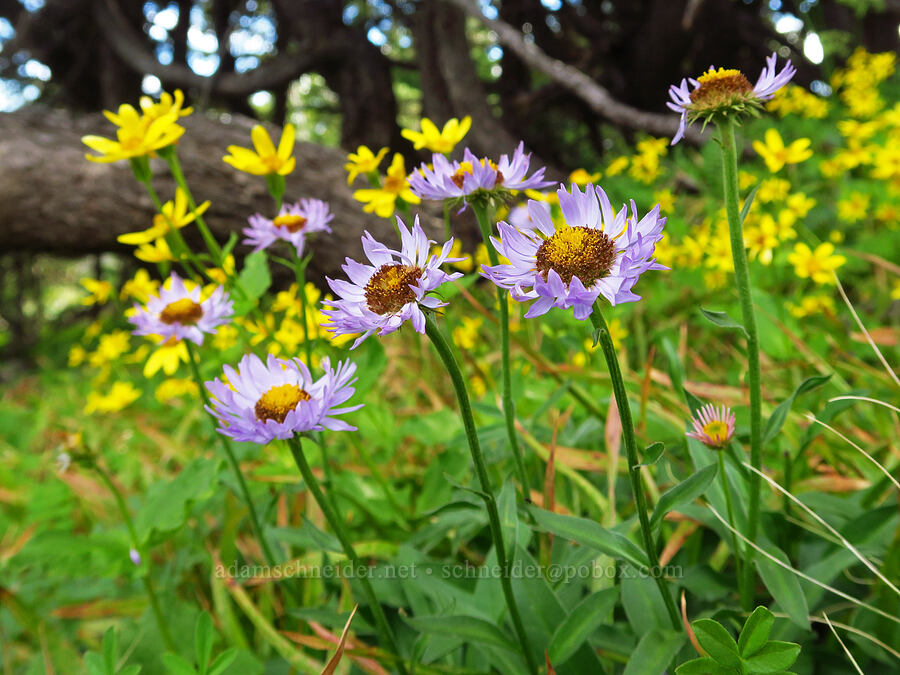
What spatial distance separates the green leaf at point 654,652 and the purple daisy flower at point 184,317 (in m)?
0.75

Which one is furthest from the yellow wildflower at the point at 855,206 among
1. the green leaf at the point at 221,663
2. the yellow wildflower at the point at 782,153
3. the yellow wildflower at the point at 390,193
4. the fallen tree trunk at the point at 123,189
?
the green leaf at the point at 221,663

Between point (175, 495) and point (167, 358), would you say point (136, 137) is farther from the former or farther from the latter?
point (175, 495)

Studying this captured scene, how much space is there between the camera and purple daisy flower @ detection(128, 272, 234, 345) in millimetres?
1010

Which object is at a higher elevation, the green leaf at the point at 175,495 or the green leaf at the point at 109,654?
the green leaf at the point at 175,495

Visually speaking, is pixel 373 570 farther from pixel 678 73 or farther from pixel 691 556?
pixel 678 73

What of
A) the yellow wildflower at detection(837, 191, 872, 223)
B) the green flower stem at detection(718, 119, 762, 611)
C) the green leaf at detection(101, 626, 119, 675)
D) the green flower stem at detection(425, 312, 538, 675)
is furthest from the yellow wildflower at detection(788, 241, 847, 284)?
the green leaf at detection(101, 626, 119, 675)

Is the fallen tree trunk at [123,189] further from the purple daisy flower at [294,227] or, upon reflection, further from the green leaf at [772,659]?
the green leaf at [772,659]

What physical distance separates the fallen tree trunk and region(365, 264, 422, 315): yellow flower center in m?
2.21

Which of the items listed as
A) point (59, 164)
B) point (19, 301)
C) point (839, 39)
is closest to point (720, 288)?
point (839, 39)

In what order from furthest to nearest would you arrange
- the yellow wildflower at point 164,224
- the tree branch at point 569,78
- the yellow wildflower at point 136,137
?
the tree branch at point 569,78 < the yellow wildflower at point 164,224 < the yellow wildflower at point 136,137

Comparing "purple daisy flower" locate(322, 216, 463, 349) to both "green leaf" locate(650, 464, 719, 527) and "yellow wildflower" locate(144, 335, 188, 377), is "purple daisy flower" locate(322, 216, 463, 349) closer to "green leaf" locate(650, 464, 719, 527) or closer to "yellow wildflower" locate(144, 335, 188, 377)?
"green leaf" locate(650, 464, 719, 527)

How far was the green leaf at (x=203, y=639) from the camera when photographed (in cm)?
77

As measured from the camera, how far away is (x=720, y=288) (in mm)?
2203

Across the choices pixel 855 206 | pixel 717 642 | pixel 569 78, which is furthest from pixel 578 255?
pixel 569 78
